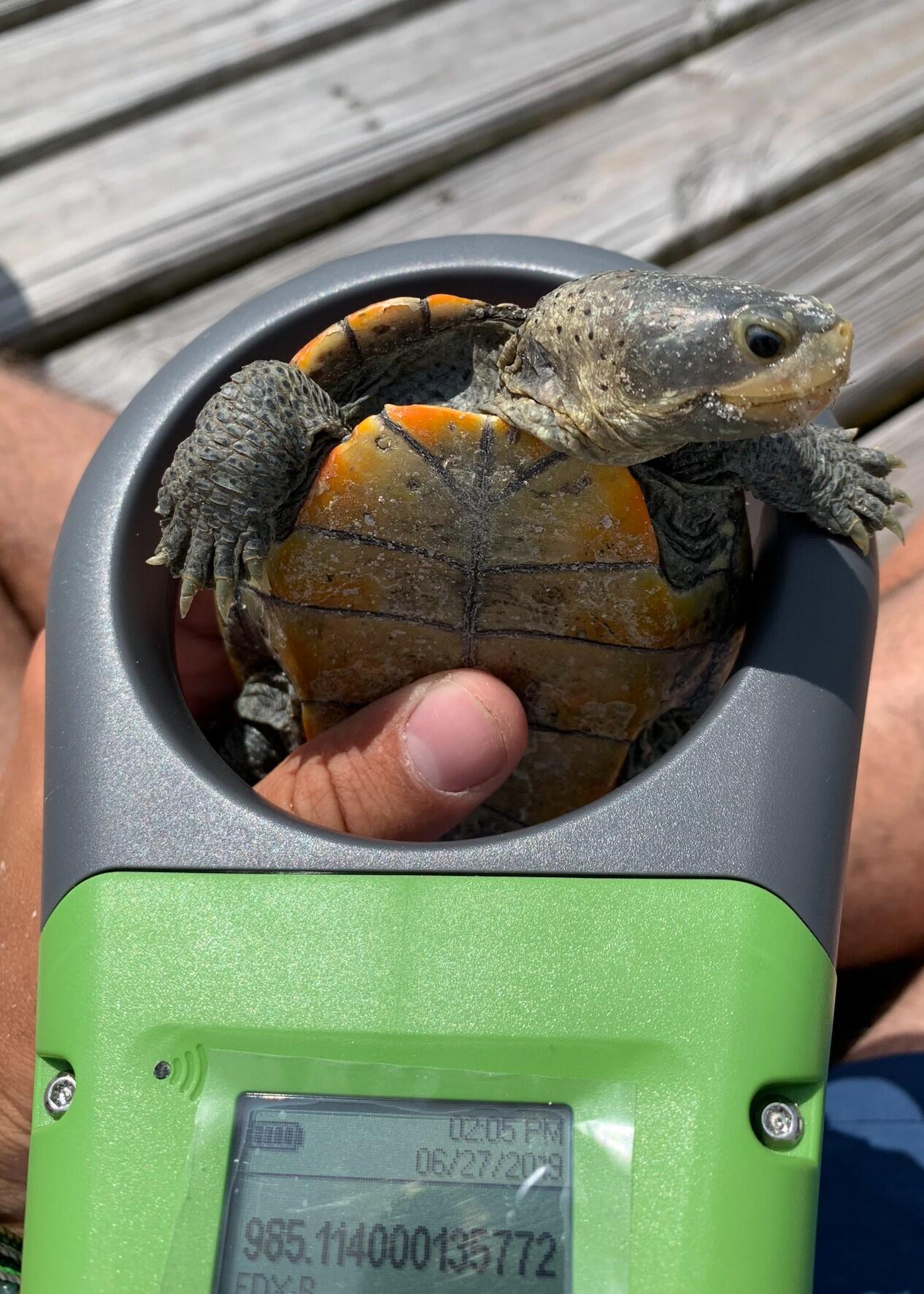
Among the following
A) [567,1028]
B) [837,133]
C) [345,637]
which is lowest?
[567,1028]

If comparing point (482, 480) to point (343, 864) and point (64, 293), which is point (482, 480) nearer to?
point (343, 864)

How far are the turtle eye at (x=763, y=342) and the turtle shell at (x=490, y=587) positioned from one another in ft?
0.35

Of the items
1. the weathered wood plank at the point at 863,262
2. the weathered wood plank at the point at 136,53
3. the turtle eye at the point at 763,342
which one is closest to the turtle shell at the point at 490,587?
the turtle eye at the point at 763,342

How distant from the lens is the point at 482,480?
0.63m

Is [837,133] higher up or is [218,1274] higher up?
[837,133]

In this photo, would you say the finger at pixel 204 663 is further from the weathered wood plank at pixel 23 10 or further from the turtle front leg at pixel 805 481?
the weathered wood plank at pixel 23 10

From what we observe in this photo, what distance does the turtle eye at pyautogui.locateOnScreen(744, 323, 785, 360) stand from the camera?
568 millimetres

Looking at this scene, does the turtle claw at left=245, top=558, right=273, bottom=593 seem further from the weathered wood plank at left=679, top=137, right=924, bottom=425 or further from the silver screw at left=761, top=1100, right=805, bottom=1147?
the weathered wood plank at left=679, top=137, right=924, bottom=425

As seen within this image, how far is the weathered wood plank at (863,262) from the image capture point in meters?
1.26

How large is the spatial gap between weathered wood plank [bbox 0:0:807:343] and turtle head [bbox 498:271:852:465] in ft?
2.64

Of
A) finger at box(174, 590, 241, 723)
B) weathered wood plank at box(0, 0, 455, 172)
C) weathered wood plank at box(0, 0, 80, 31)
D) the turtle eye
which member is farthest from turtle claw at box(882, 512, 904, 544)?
weathered wood plank at box(0, 0, 80, 31)

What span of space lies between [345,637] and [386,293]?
26 centimetres

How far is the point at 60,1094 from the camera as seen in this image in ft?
1.76

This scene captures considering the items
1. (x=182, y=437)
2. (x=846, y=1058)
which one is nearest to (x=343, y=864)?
(x=182, y=437)
